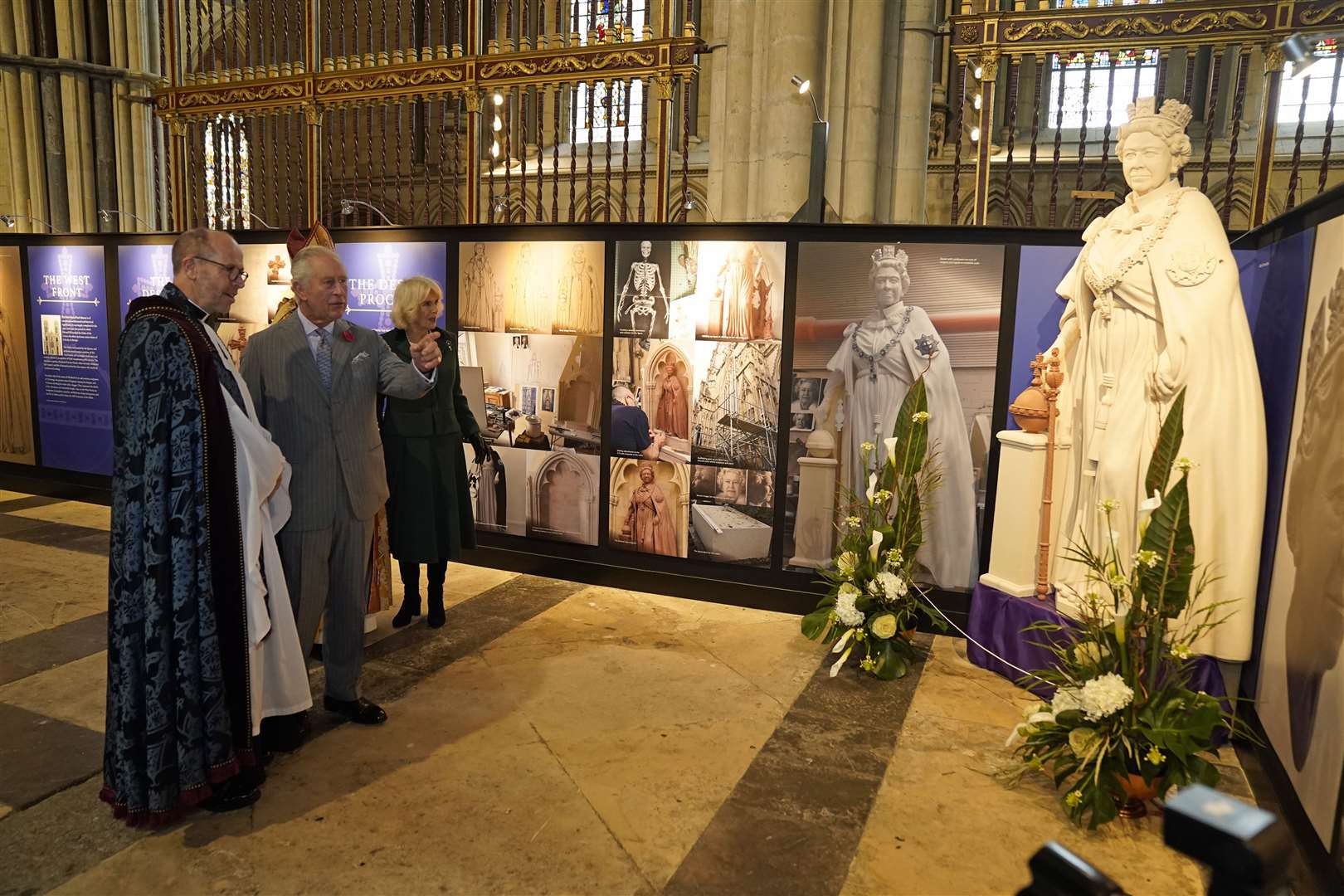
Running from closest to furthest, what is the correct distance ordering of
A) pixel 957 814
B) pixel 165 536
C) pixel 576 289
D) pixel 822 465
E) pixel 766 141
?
pixel 165 536 → pixel 957 814 → pixel 822 465 → pixel 576 289 → pixel 766 141

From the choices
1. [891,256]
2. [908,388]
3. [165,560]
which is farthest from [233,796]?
[891,256]

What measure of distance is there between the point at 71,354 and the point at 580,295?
444 centimetres

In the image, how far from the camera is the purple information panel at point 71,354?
6.65 m

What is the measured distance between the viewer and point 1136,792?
262 cm

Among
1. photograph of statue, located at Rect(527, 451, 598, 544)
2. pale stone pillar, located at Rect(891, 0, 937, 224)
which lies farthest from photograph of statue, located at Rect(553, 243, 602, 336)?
pale stone pillar, located at Rect(891, 0, 937, 224)

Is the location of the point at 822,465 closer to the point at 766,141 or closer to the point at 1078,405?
the point at 1078,405

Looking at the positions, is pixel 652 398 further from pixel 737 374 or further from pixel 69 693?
pixel 69 693

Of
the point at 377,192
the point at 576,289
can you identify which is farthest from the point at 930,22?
the point at 377,192

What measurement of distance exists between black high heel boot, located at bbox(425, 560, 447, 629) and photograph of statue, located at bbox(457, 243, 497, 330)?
157cm

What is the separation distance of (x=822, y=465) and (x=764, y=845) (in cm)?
230

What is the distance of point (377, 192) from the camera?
49.1ft

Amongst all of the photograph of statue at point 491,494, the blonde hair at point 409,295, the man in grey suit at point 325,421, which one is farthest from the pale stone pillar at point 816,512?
the man in grey suit at point 325,421

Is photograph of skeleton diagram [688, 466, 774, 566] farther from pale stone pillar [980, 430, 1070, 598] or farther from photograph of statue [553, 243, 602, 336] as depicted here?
pale stone pillar [980, 430, 1070, 598]

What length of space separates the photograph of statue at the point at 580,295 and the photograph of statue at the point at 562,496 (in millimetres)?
699
